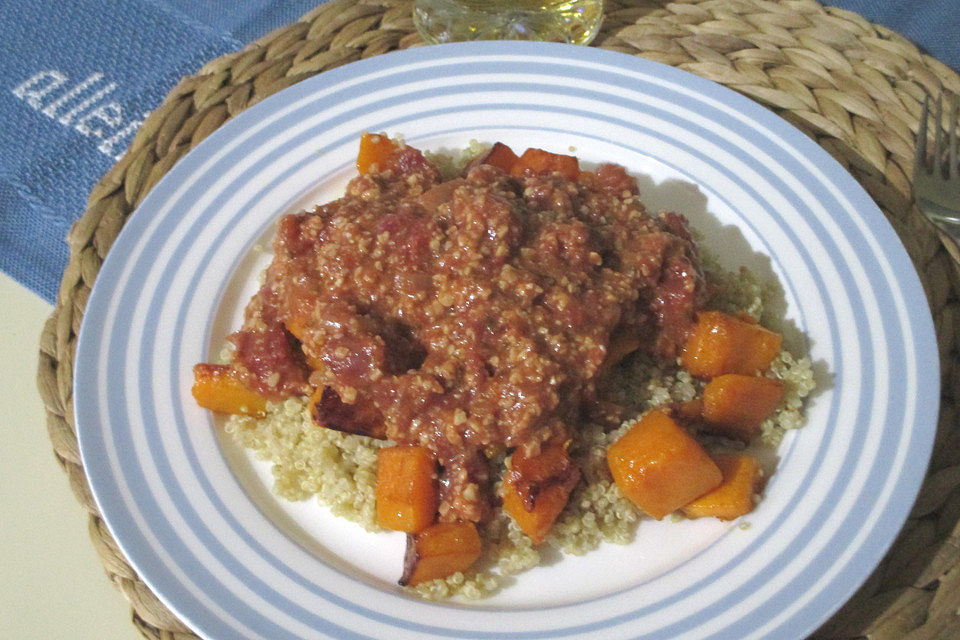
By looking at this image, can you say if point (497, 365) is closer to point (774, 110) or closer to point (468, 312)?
point (468, 312)

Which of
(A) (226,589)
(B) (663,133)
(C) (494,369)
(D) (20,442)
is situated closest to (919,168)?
(B) (663,133)

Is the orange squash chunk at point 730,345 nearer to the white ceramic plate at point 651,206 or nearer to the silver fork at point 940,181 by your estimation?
the white ceramic plate at point 651,206

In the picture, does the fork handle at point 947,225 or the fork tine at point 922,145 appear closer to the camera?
the fork handle at point 947,225

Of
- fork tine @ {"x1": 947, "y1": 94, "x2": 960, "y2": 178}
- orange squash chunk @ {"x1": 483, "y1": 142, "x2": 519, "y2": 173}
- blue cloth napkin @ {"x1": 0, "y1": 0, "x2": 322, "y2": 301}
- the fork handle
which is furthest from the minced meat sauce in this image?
blue cloth napkin @ {"x1": 0, "y1": 0, "x2": 322, "y2": 301}

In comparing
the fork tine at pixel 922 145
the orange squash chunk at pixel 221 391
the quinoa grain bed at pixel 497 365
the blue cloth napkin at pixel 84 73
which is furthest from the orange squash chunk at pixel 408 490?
the fork tine at pixel 922 145

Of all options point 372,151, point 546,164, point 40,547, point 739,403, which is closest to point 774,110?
point 546,164

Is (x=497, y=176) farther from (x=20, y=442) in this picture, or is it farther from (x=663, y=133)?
(x=20, y=442)
